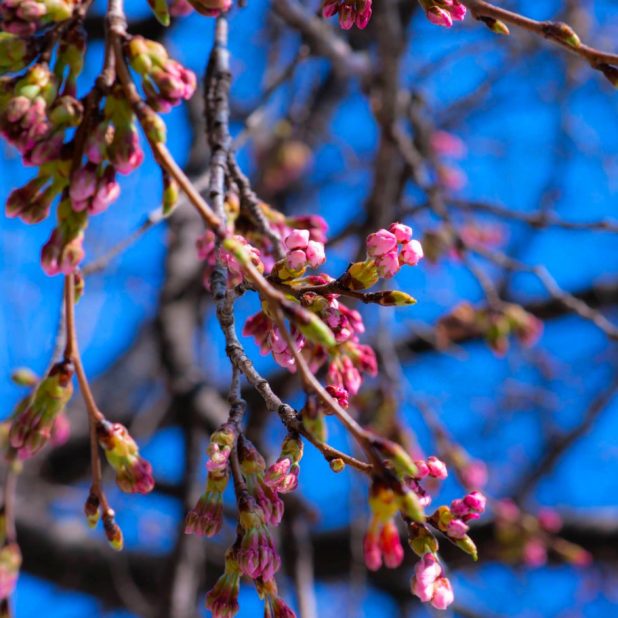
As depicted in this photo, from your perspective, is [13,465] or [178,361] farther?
[178,361]

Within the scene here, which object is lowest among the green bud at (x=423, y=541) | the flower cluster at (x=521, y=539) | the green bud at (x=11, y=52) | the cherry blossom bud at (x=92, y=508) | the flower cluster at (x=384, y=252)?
the flower cluster at (x=521, y=539)

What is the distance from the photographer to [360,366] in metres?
1.14

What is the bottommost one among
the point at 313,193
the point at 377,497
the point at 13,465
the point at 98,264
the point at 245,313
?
the point at 245,313

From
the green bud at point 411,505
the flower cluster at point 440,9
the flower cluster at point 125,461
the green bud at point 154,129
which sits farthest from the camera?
the flower cluster at point 125,461

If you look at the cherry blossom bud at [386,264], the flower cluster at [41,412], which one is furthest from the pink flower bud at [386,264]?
the flower cluster at [41,412]

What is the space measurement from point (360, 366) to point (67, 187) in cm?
50

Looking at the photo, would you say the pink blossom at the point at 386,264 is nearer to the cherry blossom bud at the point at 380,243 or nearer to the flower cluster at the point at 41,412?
the cherry blossom bud at the point at 380,243

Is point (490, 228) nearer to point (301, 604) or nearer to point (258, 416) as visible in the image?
point (258, 416)

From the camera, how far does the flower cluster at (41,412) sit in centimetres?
99

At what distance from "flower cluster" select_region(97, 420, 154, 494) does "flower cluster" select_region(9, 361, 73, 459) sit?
2.5 inches

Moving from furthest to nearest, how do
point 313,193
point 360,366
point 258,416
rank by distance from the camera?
point 313,193 < point 258,416 < point 360,366

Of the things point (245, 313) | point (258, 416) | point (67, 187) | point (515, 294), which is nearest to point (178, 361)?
point (258, 416)

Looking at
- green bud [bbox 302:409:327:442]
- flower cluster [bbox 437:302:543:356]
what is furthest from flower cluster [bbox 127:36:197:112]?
flower cluster [bbox 437:302:543:356]

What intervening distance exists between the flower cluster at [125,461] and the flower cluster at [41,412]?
6cm
